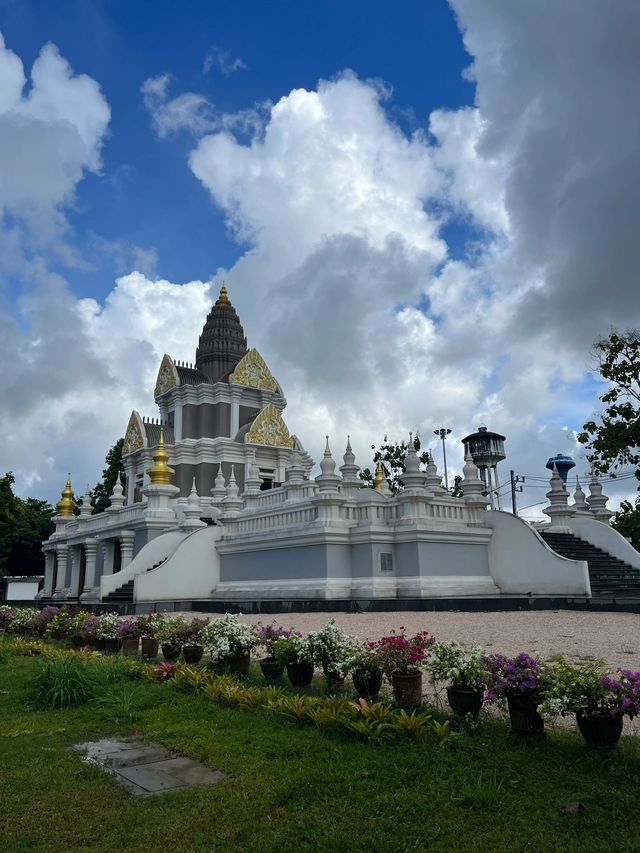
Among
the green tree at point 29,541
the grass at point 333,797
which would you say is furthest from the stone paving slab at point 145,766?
the green tree at point 29,541

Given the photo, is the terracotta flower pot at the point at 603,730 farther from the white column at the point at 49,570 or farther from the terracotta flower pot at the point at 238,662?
the white column at the point at 49,570

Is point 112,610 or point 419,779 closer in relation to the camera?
point 419,779

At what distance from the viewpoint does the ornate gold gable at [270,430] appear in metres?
40.2

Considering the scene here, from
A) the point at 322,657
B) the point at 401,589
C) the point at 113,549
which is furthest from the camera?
the point at 113,549

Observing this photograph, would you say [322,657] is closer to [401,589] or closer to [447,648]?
[447,648]

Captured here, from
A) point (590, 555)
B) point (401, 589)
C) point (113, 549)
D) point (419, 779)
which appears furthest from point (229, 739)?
point (113, 549)

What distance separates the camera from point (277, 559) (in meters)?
22.6

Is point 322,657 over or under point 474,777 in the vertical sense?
over

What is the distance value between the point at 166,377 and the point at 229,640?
1367 inches

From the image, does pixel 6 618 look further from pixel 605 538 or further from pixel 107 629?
pixel 605 538

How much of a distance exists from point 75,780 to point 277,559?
1718 centimetres

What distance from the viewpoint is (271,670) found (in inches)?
363

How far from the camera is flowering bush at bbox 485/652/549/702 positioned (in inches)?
236

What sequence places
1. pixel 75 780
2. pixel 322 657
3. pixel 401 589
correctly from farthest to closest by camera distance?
1. pixel 401 589
2. pixel 322 657
3. pixel 75 780
